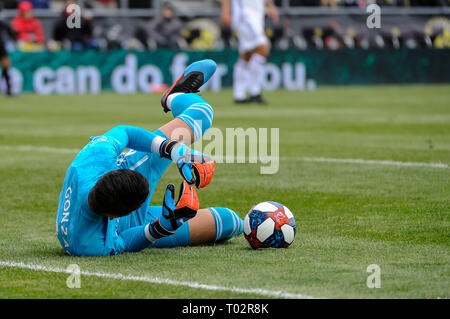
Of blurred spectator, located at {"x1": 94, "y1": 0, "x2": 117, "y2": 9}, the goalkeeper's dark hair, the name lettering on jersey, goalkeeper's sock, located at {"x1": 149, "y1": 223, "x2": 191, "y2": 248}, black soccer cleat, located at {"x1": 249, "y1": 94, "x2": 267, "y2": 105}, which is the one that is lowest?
black soccer cleat, located at {"x1": 249, "y1": 94, "x2": 267, "y2": 105}

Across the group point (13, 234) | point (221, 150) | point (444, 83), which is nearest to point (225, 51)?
point (444, 83)

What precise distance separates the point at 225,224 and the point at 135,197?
3.44 ft

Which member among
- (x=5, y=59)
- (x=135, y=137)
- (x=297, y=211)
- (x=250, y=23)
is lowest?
(x=297, y=211)

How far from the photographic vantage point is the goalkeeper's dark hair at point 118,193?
537cm

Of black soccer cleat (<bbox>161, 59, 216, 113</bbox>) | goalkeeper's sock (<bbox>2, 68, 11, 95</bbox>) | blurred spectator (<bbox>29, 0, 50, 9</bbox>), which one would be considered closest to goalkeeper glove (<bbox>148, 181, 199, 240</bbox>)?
black soccer cleat (<bbox>161, 59, 216, 113</bbox>)

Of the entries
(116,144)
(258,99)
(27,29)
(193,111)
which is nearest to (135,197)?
(116,144)

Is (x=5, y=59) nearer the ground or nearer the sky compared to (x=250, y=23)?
nearer the ground

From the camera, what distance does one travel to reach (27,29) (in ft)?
89.0

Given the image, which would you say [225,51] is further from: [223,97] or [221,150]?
[221,150]

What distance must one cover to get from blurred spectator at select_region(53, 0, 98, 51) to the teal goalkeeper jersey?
69.9 feet

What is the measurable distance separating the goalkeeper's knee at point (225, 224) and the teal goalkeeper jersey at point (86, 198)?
0.58m

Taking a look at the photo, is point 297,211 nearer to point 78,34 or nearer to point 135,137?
point 135,137

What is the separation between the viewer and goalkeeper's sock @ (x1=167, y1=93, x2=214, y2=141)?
648cm

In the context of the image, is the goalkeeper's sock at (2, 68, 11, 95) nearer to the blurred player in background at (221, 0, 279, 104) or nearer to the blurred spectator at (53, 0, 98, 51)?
the blurred spectator at (53, 0, 98, 51)
